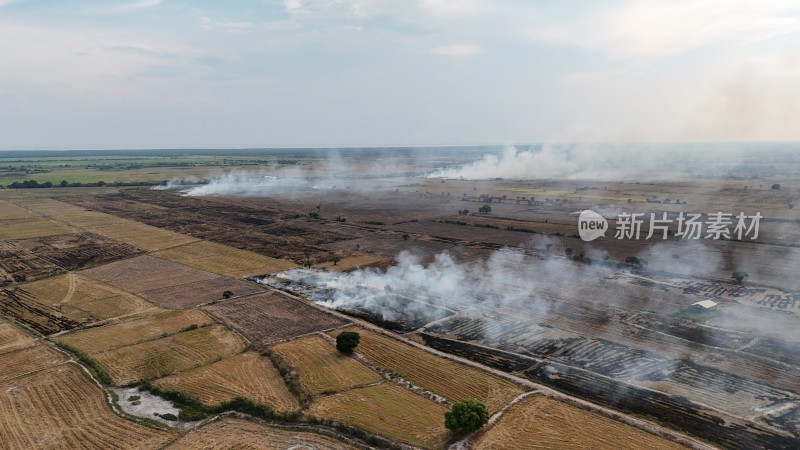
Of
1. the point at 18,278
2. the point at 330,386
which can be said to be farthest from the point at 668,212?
the point at 18,278

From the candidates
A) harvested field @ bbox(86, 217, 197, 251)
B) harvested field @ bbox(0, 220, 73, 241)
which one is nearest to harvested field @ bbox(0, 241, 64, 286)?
harvested field @ bbox(0, 220, 73, 241)

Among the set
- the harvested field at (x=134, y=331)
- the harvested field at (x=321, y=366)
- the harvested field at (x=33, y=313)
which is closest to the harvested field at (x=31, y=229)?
the harvested field at (x=33, y=313)

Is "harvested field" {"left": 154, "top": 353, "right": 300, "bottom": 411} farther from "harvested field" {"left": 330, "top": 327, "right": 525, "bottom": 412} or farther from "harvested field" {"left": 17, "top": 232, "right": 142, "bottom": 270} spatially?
"harvested field" {"left": 17, "top": 232, "right": 142, "bottom": 270}

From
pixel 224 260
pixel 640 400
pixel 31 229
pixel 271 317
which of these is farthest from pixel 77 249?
pixel 640 400

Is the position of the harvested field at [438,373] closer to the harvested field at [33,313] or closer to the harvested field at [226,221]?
the harvested field at [33,313]

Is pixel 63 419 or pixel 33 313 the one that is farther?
pixel 33 313

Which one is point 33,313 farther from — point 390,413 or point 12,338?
point 390,413

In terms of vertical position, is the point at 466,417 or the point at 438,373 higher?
the point at 466,417

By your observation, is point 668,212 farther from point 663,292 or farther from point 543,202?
point 663,292
